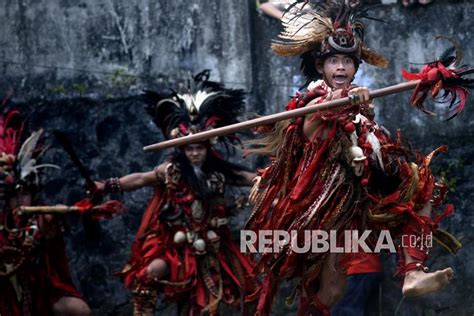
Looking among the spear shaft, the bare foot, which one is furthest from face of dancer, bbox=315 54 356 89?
the spear shaft

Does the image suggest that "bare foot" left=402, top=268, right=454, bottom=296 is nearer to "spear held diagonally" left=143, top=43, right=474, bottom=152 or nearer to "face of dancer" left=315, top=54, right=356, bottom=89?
"spear held diagonally" left=143, top=43, right=474, bottom=152

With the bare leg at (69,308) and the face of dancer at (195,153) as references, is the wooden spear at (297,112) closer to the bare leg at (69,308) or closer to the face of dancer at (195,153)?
the face of dancer at (195,153)

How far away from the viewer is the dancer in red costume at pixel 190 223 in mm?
11531

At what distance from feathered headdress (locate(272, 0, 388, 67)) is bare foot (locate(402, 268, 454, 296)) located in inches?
61.0

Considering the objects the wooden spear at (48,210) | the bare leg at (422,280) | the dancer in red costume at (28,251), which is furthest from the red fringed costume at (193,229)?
the bare leg at (422,280)

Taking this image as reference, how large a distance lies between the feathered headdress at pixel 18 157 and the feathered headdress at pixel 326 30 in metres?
2.46

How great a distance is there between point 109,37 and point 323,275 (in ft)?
13.4

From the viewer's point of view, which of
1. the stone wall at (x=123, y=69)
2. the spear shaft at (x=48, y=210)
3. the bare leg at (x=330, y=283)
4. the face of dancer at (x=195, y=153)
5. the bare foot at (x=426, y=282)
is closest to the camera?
the bare foot at (x=426, y=282)

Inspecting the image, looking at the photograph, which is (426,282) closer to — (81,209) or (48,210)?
(81,209)

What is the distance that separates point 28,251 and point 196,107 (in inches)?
65.2

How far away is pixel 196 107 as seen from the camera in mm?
11758

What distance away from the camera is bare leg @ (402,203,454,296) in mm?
9195

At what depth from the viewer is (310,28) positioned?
1005cm

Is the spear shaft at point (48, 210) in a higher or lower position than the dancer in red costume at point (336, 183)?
lower
